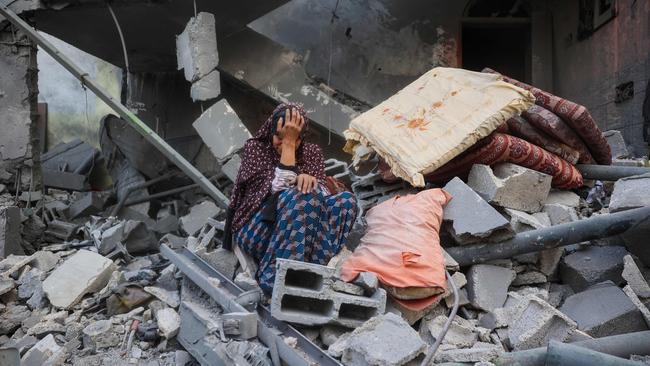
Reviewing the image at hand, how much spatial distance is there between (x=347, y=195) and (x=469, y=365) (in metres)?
1.22

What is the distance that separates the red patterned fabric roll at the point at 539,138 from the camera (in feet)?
13.2

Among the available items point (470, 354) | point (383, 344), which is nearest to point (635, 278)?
point (470, 354)

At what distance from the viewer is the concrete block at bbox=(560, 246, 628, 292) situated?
315 cm

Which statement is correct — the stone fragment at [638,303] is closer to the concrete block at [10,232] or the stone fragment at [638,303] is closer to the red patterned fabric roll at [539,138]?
the red patterned fabric roll at [539,138]

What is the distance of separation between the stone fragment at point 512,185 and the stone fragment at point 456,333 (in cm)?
96

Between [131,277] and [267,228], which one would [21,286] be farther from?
[267,228]

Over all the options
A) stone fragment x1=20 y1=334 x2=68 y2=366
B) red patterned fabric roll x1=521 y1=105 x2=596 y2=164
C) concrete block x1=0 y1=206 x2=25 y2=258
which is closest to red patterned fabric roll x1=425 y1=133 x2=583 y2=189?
red patterned fabric roll x1=521 y1=105 x2=596 y2=164

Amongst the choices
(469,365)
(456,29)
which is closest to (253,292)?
(469,365)

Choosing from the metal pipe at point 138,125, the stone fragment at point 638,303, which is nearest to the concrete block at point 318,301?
the stone fragment at point 638,303

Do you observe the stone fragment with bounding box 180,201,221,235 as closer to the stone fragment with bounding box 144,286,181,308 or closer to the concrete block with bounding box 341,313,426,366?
the stone fragment with bounding box 144,286,181,308

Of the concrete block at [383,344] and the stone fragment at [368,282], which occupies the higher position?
the concrete block at [383,344]

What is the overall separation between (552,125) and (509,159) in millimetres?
474

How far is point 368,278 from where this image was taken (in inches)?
109

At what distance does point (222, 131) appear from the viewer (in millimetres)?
5809
